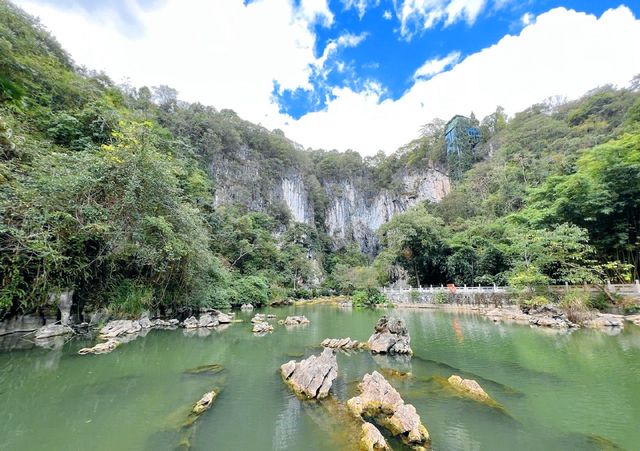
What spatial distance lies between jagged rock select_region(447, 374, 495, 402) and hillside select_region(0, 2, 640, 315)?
630cm

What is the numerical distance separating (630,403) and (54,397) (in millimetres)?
9036

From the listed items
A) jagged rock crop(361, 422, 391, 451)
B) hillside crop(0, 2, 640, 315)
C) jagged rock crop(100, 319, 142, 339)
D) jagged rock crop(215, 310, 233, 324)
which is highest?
hillside crop(0, 2, 640, 315)

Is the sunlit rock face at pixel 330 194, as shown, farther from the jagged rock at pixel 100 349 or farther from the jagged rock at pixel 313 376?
the jagged rock at pixel 313 376

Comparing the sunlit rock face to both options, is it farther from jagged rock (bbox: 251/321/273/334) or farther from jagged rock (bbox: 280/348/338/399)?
jagged rock (bbox: 280/348/338/399)

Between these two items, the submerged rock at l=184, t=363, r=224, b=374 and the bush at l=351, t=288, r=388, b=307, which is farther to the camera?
the bush at l=351, t=288, r=388, b=307

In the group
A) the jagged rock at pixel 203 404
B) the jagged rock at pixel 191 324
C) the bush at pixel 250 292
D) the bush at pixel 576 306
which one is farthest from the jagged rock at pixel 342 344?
the bush at pixel 250 292

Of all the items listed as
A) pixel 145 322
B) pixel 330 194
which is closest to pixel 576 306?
pixel 145 322

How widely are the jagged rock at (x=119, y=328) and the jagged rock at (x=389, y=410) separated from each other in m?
8.58

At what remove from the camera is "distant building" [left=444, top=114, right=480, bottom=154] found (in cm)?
4150

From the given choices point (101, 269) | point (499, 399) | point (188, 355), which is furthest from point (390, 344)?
point (101, 269)

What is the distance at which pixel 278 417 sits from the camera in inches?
174

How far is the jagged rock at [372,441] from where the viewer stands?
3398 mm

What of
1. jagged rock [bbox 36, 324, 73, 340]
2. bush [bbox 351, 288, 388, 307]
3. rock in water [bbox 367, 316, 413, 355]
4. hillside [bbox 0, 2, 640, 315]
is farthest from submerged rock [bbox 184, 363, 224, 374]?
bush [bbox 351, 288, 388, 307]

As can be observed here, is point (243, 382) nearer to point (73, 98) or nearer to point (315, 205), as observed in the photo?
point (73, 98)
